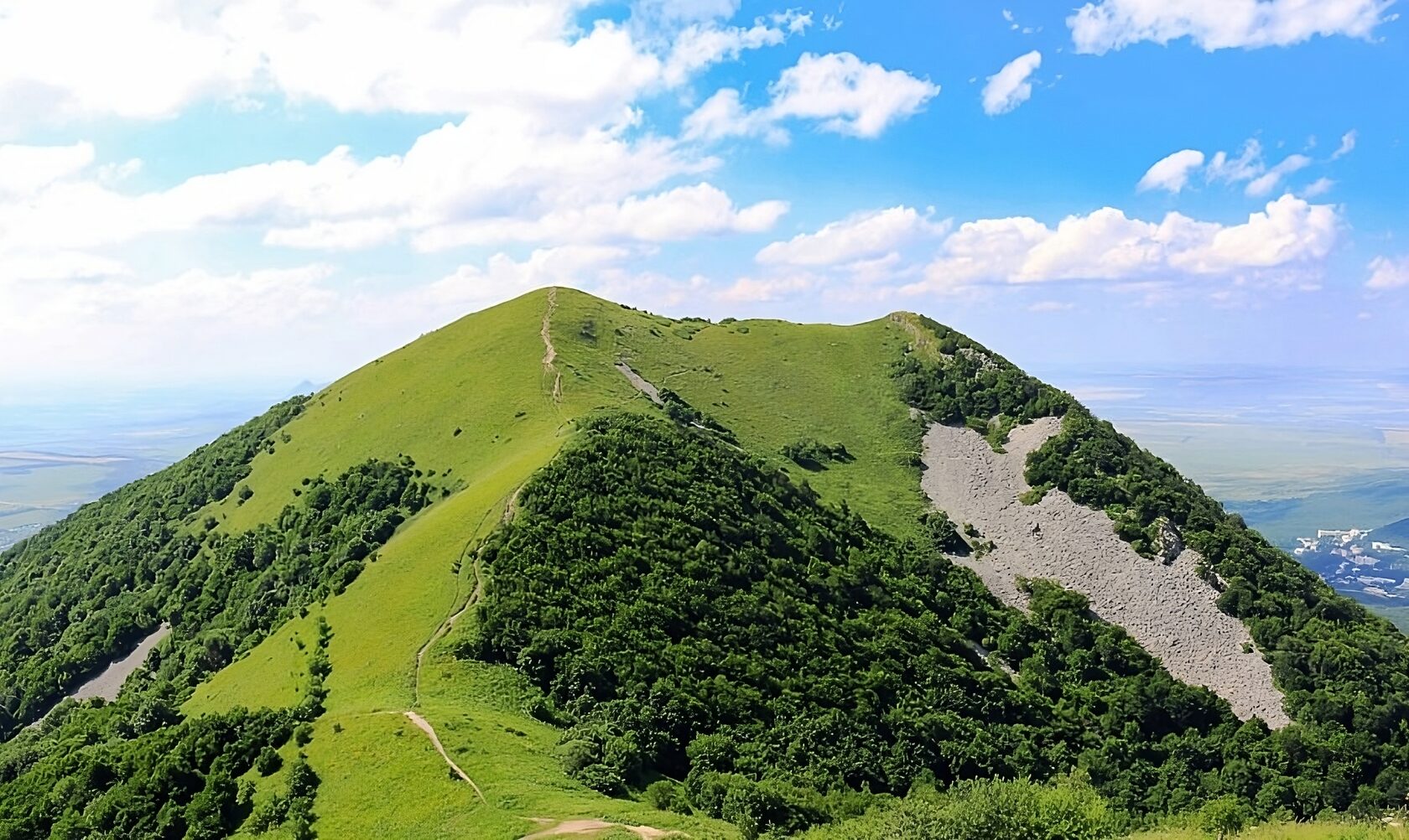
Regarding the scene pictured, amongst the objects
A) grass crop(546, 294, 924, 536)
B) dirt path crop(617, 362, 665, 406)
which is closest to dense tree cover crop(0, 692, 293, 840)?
grass crop(546, 294, 924, 536)

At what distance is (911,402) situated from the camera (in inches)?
4783

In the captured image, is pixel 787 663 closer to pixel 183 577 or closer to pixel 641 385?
pixel 641 385

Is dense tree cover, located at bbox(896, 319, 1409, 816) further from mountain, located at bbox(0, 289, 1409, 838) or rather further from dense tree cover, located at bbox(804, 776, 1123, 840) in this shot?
dense tree cover, located at bbox(804, 776, 1123, 840)

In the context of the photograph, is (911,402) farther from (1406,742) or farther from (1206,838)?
(1206,838)

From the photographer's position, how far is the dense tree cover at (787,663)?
46.2 metres

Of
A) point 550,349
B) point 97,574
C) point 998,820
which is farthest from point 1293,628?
point 97,574

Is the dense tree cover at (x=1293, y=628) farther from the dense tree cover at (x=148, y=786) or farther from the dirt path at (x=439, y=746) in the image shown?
the dense tree cover at (x=148, y=786)

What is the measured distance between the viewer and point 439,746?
37.9 meters

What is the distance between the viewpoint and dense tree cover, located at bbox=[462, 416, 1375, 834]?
151 ft

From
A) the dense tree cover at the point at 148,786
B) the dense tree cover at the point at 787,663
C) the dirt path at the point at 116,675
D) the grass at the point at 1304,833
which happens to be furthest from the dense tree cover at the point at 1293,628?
the dirt path at the point at 116,675

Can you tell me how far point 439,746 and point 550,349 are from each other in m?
79.7

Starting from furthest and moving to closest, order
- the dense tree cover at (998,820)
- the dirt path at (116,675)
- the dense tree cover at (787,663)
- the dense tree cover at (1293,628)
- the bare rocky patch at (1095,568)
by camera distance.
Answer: the bare rocky patch at (1095,568) < the dirt path at (116,675) < the dense tree cover at (1293,628) < the dense tree cover at (787,663) < the dense tree cover at (998,820)

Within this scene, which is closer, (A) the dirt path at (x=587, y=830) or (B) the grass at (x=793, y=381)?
(A) the dirt path at (x=587, y=830)

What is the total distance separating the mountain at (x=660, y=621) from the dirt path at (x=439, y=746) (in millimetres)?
169
